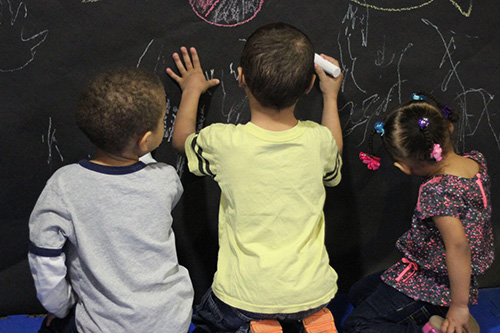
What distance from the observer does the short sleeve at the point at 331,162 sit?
1.28m

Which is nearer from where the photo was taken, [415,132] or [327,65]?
[415,132]

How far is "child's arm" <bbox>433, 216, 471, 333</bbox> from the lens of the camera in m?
1.29

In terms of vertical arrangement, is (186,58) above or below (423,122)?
above

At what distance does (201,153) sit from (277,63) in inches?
11.0

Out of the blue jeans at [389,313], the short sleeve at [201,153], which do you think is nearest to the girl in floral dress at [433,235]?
the blue jeans at [389,313]

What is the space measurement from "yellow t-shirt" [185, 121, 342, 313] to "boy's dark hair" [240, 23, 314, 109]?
0.09m

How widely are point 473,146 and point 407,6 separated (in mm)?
483

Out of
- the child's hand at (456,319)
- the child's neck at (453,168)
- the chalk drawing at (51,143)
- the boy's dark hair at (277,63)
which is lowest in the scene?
the child's hand at (456,319)

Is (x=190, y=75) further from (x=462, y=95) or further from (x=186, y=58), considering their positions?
(x=462, y=95)

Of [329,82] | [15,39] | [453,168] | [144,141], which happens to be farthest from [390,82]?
[15,39]

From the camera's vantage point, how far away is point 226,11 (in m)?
1.38

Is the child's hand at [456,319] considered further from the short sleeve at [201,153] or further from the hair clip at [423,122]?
the short sleeve at [201,153]

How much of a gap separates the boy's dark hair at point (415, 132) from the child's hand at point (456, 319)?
15.1 inches

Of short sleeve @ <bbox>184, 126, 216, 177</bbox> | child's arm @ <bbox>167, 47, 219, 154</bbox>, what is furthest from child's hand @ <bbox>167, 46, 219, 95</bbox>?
short sleeve @ <bbox>184, 126, 216, 177</bbox>
